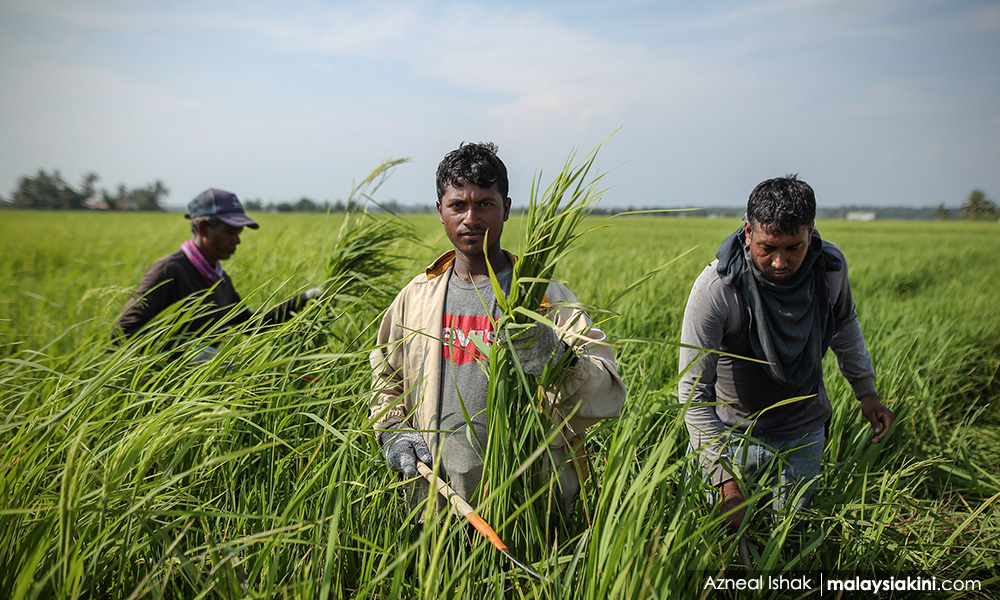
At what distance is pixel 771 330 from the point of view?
1.71m

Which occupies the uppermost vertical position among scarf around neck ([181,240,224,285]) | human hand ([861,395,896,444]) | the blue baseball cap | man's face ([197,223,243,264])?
the blue baseball cap

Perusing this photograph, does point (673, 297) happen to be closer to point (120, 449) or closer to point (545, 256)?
point (545, 256)

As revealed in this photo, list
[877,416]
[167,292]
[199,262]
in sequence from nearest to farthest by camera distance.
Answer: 1. [877,416]
2. [167,292]
3. [199,262]

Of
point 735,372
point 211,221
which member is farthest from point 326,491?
point 211,221

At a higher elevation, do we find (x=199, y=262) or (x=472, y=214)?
(x=472, y=214)

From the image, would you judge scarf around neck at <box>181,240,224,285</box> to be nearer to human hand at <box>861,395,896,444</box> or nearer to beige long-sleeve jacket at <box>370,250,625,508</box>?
beige long-sleeve jacket at <box>370,250,625,508</box>

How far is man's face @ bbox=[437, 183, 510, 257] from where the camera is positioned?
1417 mm

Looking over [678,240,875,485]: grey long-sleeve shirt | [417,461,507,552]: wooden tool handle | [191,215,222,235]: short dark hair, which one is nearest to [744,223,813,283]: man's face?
[678,240,875,485]: grey long-sleeve shirt

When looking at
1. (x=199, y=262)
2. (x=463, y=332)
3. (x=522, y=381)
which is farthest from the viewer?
(x=199, y=262)

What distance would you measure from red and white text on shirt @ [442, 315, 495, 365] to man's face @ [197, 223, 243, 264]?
1957 mm

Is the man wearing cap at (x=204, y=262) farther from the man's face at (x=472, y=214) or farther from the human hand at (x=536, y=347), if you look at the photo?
the human hand at (x=536, y=347)

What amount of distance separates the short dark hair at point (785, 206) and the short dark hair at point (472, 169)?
2.69 feet

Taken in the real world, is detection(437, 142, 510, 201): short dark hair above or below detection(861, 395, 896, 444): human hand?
above

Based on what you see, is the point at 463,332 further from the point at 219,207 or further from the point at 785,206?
the point at 219,207
